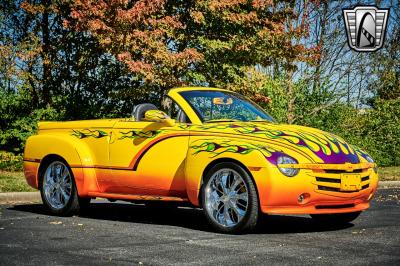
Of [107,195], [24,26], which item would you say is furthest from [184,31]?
[107,195]

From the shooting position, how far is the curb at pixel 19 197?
38.7 ft

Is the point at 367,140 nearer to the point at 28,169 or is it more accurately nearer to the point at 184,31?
the point at 184,31

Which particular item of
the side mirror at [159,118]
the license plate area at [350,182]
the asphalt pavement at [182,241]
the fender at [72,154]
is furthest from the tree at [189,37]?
the license plate area at [350,182]

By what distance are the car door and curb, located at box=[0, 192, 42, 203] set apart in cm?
324

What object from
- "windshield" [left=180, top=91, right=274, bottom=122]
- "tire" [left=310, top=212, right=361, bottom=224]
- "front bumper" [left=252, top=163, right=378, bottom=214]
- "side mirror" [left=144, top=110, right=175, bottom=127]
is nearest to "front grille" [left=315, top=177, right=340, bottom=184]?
"front bumper" [left=252, top=163, right=378, bottom=214]

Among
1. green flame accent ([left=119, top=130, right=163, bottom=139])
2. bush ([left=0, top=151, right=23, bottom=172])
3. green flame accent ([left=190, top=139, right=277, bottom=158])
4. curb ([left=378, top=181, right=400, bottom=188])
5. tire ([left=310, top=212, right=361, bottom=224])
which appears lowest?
curb ([left=378, top=181, right=400, bottom=188])

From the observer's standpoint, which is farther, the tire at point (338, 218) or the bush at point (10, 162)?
the bush at point (10, 162)

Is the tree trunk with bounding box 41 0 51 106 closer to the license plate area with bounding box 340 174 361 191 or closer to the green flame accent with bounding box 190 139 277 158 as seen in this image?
the green flame accent with bounding box 190 139 277 158

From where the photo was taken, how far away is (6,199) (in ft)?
38.8

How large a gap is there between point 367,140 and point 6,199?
14514 mm

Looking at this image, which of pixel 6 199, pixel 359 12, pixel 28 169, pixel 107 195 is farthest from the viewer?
pixel 359 12

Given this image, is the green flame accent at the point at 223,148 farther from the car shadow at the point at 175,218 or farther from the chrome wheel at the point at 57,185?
the chrome wheel at the point at 57,185

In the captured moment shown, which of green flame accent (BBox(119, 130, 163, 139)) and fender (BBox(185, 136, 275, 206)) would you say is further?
green flame accent (BBox(119, 130, 163, 139))

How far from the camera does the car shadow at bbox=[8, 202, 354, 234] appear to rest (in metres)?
8.25
